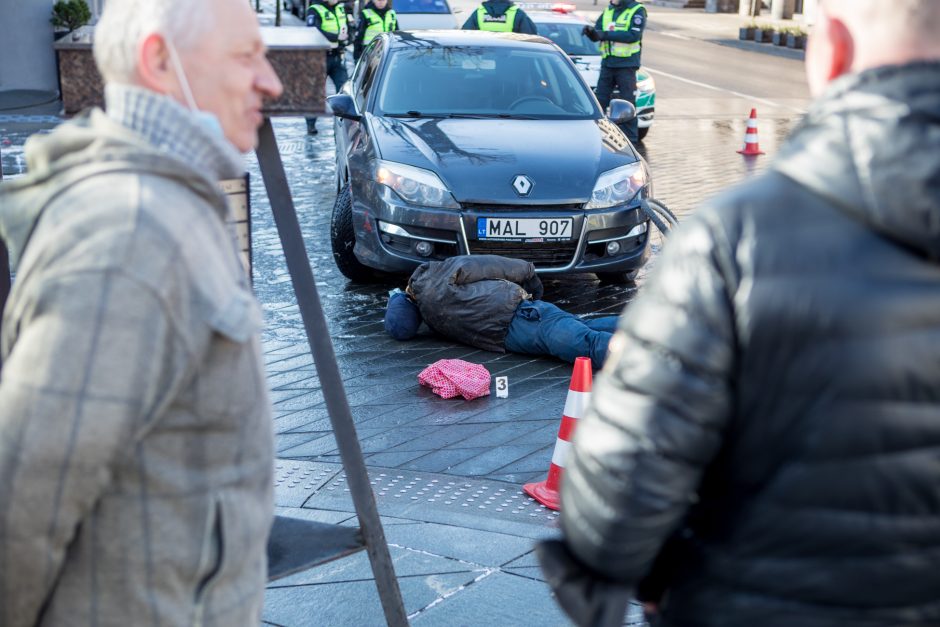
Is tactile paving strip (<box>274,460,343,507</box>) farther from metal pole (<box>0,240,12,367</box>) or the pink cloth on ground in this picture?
metal pole (<box>0,240,12,367</box>)

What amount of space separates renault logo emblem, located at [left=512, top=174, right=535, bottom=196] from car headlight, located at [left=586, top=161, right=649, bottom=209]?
1.25 feet

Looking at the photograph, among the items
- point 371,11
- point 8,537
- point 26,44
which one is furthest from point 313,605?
point 26,44

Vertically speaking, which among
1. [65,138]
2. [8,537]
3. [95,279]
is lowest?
[8,537]

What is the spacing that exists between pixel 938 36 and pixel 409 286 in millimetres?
5577

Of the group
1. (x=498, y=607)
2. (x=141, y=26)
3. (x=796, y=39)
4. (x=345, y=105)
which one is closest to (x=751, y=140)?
(x=345, y=105)

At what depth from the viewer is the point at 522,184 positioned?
7.54m

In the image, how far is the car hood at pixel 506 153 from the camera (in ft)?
24.7

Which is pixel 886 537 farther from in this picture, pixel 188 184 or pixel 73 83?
pixel 73 83

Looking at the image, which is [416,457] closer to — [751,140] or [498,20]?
[498,20]

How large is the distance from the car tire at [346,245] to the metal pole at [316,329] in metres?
5.23

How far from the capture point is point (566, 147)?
800 centimetres

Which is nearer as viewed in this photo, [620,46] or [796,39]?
[620,46]

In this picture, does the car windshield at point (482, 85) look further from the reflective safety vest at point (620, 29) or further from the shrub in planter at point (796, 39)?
the shrub in planter at point (796, 39)

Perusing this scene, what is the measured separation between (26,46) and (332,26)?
198 inches
